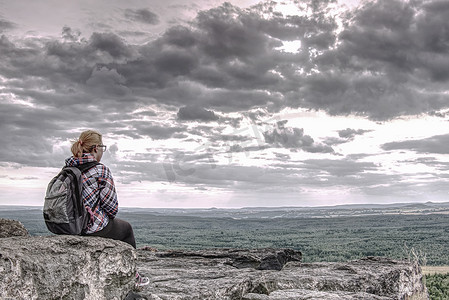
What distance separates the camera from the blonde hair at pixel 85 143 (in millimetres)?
7676

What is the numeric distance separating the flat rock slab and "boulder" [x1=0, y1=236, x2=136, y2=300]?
74 cm

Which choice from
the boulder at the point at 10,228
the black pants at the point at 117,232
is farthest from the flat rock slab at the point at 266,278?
the boulder at the point at 10,228

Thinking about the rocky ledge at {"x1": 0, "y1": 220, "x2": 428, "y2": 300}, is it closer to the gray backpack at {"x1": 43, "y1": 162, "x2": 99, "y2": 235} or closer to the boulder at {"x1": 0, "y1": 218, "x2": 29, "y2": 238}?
the boulder at {"x1": 0, "y1": 218, "x2": 29, "y2": 238}

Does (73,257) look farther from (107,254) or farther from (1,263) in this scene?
(1,263)

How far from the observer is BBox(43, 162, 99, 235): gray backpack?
707cm

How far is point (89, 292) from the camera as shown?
22.2 ft

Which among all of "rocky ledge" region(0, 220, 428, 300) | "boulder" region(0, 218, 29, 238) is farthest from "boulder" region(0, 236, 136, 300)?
"boulder" region(0, 218, 29, 238)

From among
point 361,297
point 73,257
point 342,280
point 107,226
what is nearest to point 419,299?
point 342,280

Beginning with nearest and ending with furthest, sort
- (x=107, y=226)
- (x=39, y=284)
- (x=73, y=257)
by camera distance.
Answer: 1. (x=39, y=284)
2. (x=73, y=257)
3. (x=107, y=226)

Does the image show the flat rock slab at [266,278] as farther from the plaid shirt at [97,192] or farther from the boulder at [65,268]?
the plaid shirt at [97,192]

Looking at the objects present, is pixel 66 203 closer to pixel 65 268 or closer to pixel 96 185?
pixel 96 185

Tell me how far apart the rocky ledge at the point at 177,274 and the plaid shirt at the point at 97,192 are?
53 cm

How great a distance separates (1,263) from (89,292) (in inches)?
62.9

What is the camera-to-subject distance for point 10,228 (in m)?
9.05
